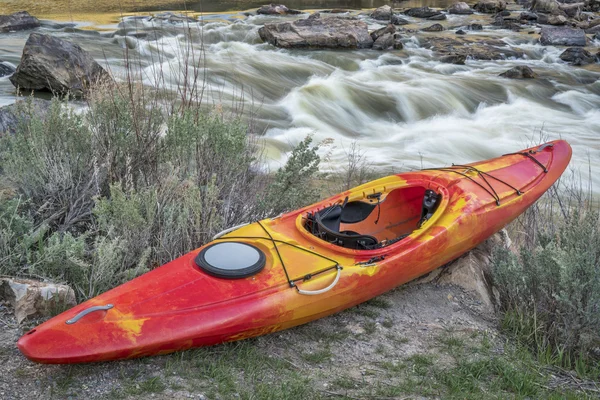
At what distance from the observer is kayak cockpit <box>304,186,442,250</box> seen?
3908 millimetres

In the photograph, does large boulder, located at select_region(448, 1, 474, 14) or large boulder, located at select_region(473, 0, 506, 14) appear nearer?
large boulder, located at select_region(448, 1, 474, 14)

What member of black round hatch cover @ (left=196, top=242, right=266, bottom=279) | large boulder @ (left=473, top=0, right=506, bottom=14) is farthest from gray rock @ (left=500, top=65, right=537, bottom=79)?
black round hatch cover @ (left=196, top=242, right=266, bottom=279)

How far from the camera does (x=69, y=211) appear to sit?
384 centimetres

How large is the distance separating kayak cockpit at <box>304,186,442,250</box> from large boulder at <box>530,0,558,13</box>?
14.8 m

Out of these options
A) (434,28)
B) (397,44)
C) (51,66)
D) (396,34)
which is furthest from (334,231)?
(434,28)

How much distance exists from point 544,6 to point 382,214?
1526 centimetres

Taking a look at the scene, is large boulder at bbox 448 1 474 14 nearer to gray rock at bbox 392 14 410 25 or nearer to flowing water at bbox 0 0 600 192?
gray rock at bbox 392 14 410 25

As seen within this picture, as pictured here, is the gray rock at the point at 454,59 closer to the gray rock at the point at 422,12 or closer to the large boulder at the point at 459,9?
the gray rock at the point at 422,12

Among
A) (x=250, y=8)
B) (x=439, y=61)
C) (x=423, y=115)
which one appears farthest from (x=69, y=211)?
(x=250, y=8)

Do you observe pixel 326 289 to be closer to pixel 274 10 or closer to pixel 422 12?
pixel 274 10

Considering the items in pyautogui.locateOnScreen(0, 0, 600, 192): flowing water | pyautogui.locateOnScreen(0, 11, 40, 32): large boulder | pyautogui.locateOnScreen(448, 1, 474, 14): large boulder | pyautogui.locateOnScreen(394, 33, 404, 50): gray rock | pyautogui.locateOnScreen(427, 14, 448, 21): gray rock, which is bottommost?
pyautogui.locateOnScreen(0, 0, 600, 192): flowing water

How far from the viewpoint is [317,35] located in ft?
40.7

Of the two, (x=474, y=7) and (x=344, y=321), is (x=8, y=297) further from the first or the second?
(x=474, y=7)

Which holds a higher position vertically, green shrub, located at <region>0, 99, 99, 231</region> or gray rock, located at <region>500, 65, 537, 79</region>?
green shrub, located at <region>0, 99, 99, 231</region>
